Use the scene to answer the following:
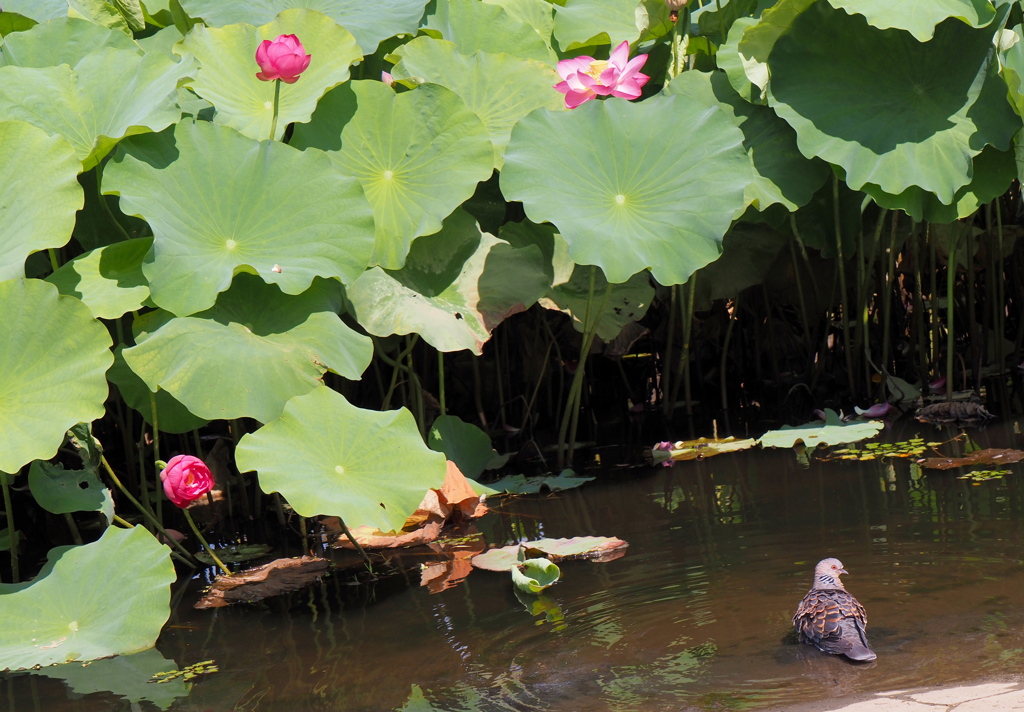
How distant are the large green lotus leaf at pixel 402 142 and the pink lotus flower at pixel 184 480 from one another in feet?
2.87

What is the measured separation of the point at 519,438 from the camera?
3.57m

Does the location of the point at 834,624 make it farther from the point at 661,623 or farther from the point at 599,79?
the point at 599,79

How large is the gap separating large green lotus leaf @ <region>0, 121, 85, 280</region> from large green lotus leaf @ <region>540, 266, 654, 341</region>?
1367 millimetres

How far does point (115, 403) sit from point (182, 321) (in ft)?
3.41

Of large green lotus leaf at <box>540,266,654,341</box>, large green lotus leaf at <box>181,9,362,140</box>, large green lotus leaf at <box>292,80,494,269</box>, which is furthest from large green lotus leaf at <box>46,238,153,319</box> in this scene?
large green lotus leaf at <box>540,266,654,341</box>

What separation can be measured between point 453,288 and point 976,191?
5.53 feet

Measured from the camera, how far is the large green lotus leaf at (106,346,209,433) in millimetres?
2410

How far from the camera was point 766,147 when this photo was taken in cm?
316

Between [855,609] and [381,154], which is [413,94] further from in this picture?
[855,609]

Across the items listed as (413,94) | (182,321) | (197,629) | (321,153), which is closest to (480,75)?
(413,94)

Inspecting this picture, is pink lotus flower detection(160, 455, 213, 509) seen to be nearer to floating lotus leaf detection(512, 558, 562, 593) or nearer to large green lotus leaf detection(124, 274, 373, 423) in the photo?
large green lotus leaf detection(124, 274, 373, 423)

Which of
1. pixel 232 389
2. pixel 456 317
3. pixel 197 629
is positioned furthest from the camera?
pixel 456 317

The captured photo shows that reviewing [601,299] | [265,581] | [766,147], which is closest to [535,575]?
[265,581]

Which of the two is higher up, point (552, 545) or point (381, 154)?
point (381, 154)
